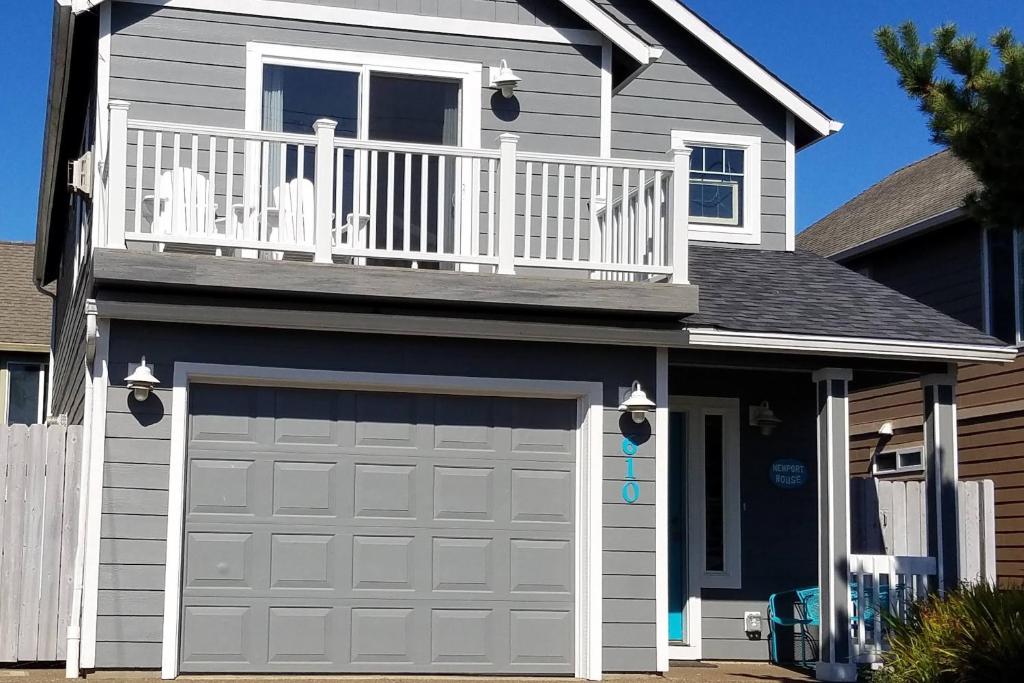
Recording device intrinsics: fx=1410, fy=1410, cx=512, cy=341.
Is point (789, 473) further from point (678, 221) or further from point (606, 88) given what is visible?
point (606, 88)

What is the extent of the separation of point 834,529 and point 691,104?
196 inches

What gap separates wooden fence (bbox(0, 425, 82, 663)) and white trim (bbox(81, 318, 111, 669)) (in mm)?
918

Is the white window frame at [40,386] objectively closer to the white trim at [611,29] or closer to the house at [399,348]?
the house at [399,348]

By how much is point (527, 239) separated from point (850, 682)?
4218 millimetres

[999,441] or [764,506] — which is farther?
[999,441]

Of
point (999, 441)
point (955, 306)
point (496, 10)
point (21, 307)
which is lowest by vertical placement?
point (999, 441)

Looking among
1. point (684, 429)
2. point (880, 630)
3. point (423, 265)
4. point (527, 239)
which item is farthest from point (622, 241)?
point (880, 630)

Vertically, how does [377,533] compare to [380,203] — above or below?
below

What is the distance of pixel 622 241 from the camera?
10.8 m

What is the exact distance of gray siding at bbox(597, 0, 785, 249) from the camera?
1397 cm

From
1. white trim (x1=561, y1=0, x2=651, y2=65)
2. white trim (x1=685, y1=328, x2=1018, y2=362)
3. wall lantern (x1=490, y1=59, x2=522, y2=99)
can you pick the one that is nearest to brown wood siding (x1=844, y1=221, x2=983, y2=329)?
white trim (x1=685, y1=328, x2=1018, y2=362)

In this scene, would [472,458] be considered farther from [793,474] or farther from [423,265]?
[793,474]

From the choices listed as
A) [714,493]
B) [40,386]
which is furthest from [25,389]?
[714,493]

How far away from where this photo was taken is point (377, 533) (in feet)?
33.6
